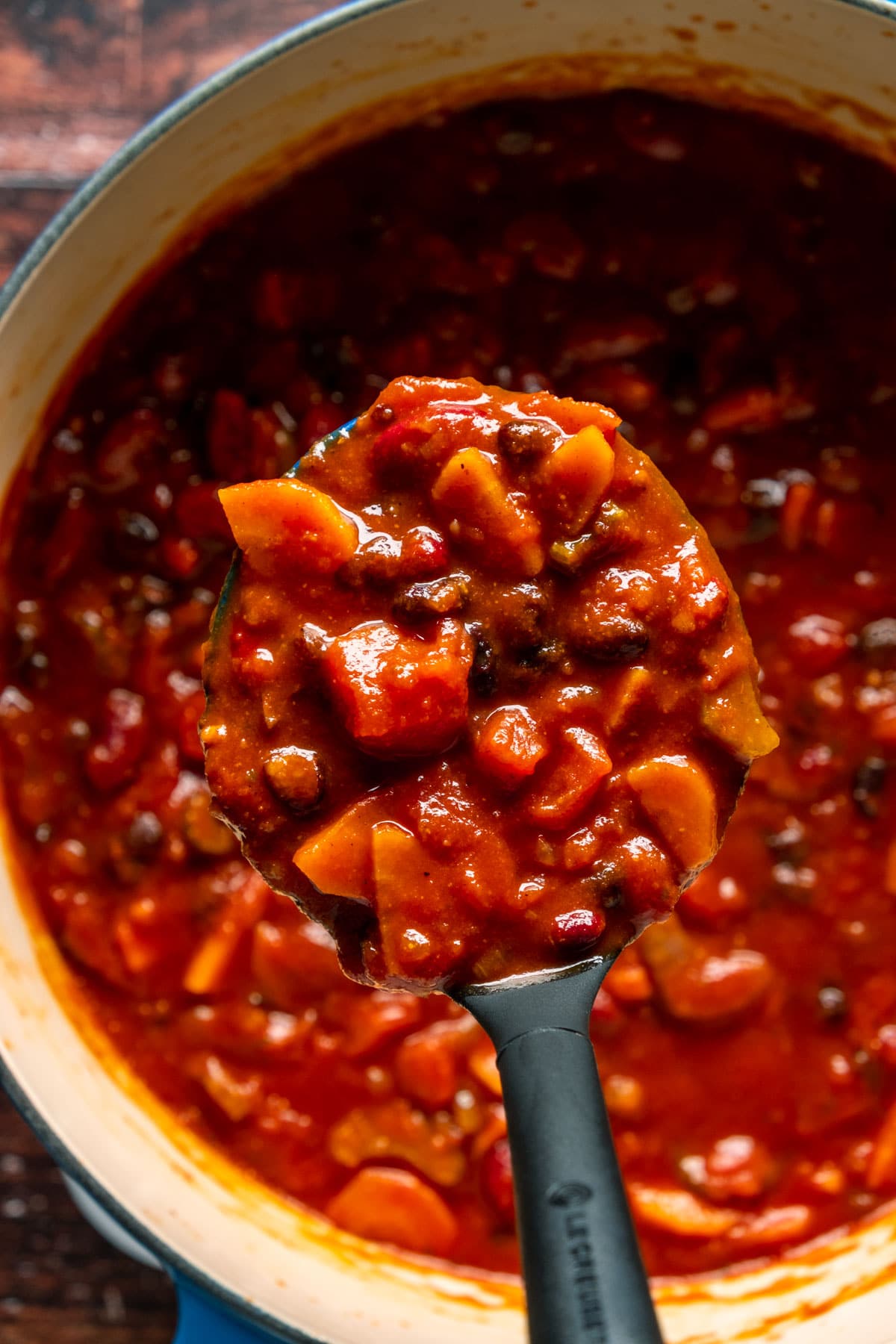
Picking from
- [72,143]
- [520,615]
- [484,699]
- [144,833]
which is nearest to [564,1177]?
[484,699]

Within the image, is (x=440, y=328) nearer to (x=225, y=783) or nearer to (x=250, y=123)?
(x=250, y=123)

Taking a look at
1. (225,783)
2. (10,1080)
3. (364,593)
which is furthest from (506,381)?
(10,1080)

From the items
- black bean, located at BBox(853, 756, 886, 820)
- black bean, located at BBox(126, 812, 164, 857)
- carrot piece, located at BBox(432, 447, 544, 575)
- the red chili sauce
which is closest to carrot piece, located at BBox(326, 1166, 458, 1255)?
the red chili sauce

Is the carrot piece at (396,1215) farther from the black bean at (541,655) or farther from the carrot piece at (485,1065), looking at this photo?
the black bean at (541,655)

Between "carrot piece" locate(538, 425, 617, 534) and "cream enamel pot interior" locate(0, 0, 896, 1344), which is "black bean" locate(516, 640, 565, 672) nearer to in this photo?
"carrot piece" locate(538, 425, 617, 534)

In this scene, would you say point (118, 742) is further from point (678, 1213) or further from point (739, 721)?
point (678, 1213)
